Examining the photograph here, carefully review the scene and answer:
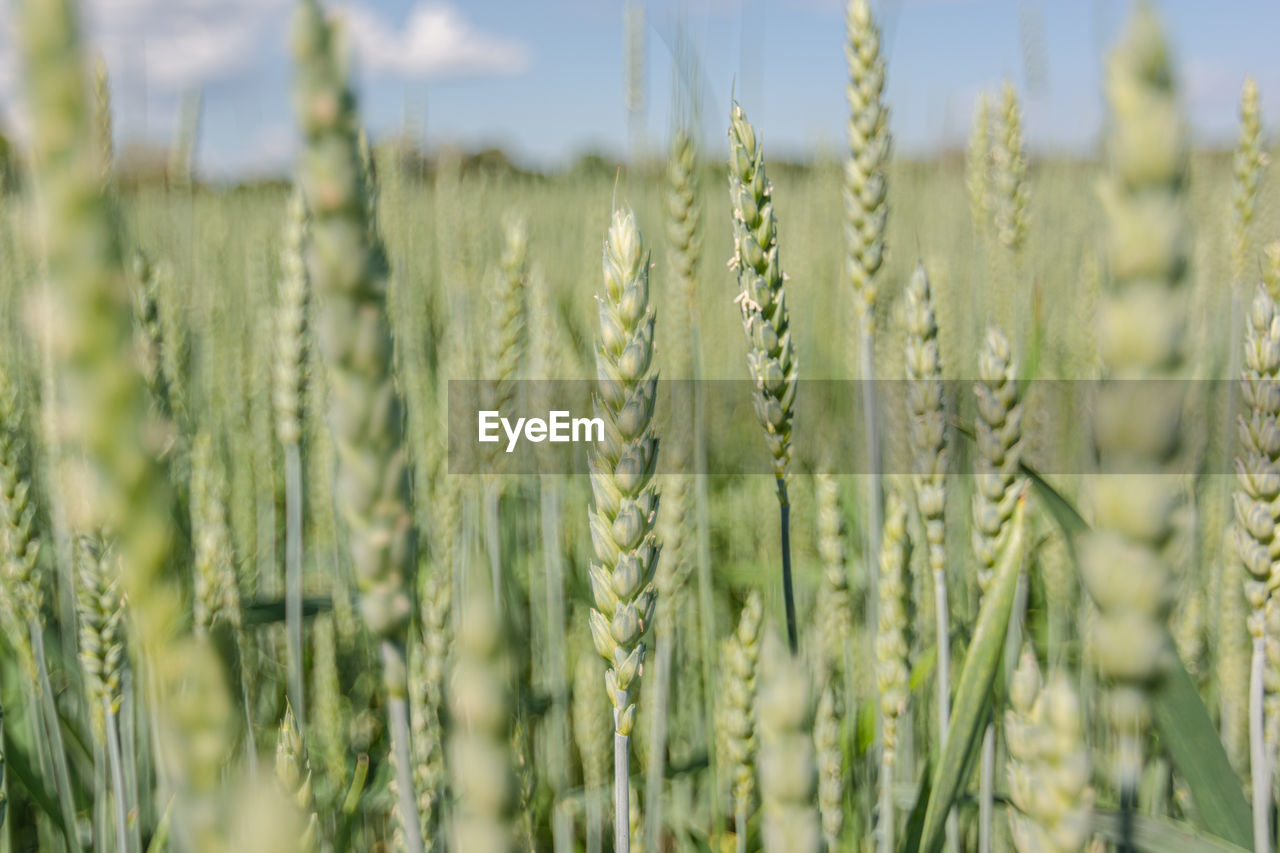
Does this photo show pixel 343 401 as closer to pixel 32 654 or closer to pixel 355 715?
pixel 32 654

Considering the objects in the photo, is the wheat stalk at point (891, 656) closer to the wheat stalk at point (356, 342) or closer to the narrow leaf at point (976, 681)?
the narrow leaf at point (976, 681)

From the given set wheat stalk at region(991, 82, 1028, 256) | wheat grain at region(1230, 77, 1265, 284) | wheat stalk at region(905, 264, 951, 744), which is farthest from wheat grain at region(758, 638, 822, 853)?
wheat grain at region(1230, 77, 1265, 284)

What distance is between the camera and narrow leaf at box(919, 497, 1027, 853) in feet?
2.07

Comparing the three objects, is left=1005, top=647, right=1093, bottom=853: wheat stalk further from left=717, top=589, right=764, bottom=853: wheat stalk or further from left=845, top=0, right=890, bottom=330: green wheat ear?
left=845, top=0, right=890, bottom=330: green wheat ear

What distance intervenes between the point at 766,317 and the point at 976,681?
317 mm

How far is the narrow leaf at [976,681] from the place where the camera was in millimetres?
630

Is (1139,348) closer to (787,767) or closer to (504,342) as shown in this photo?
(787,767)

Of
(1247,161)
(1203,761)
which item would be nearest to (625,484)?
(1203,761)

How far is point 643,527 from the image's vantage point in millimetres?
554

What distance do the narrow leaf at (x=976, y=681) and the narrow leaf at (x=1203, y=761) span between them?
0.13 m

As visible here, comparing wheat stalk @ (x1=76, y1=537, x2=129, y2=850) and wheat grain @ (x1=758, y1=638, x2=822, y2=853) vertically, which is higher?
wheat grain @ (x1=758, y1=638, x2=822, y2=853)

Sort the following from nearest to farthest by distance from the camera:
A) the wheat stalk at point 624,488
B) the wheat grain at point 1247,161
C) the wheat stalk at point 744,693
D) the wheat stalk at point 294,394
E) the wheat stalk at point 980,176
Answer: the wheat stalk at point 624,488 → the wheat stalk at point 744,693 → the wheat stalk at point 294,394 → the wheat grain at point 1247,161 → the wheat stalk at point 980,176

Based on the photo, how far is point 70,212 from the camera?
18cm

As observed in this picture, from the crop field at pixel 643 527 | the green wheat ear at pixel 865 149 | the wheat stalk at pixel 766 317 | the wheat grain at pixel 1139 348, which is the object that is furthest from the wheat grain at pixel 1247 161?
the wheat grain at pixel 1139 348
